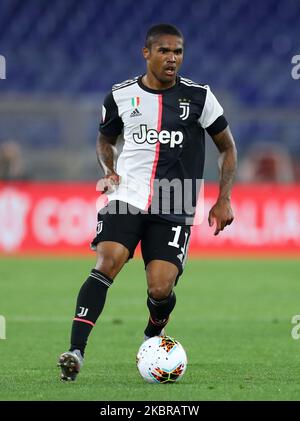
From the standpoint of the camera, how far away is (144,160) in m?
6.55

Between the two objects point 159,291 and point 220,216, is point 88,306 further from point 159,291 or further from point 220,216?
point 220,216

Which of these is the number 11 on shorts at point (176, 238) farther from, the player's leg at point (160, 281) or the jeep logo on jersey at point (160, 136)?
the jeep logo on jersey at point (160, 136)

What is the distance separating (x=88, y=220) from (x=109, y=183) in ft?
34.4

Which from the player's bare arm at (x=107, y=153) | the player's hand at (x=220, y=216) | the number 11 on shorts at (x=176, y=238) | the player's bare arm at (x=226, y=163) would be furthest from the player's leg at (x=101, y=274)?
the player's bare arm at (x=226, y=163)

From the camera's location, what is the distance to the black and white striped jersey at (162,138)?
6.53 metres

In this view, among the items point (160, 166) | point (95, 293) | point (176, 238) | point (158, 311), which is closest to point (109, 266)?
point (95, 293)

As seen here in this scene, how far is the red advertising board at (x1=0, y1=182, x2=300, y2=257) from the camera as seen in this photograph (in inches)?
655

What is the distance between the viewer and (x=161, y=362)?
602 cm

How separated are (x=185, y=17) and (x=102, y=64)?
2.83 meters

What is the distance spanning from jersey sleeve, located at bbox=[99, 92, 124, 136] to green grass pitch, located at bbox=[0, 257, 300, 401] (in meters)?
1.62

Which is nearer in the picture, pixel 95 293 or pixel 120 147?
pixel 95 293

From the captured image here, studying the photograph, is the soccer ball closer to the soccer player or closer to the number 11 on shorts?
the soccer player

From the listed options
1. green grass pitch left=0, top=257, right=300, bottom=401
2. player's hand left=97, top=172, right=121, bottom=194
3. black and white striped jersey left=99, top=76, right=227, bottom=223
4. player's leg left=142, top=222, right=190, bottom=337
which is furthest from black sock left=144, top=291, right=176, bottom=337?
player's hand left=97, top=172, right=121, bottom=194
